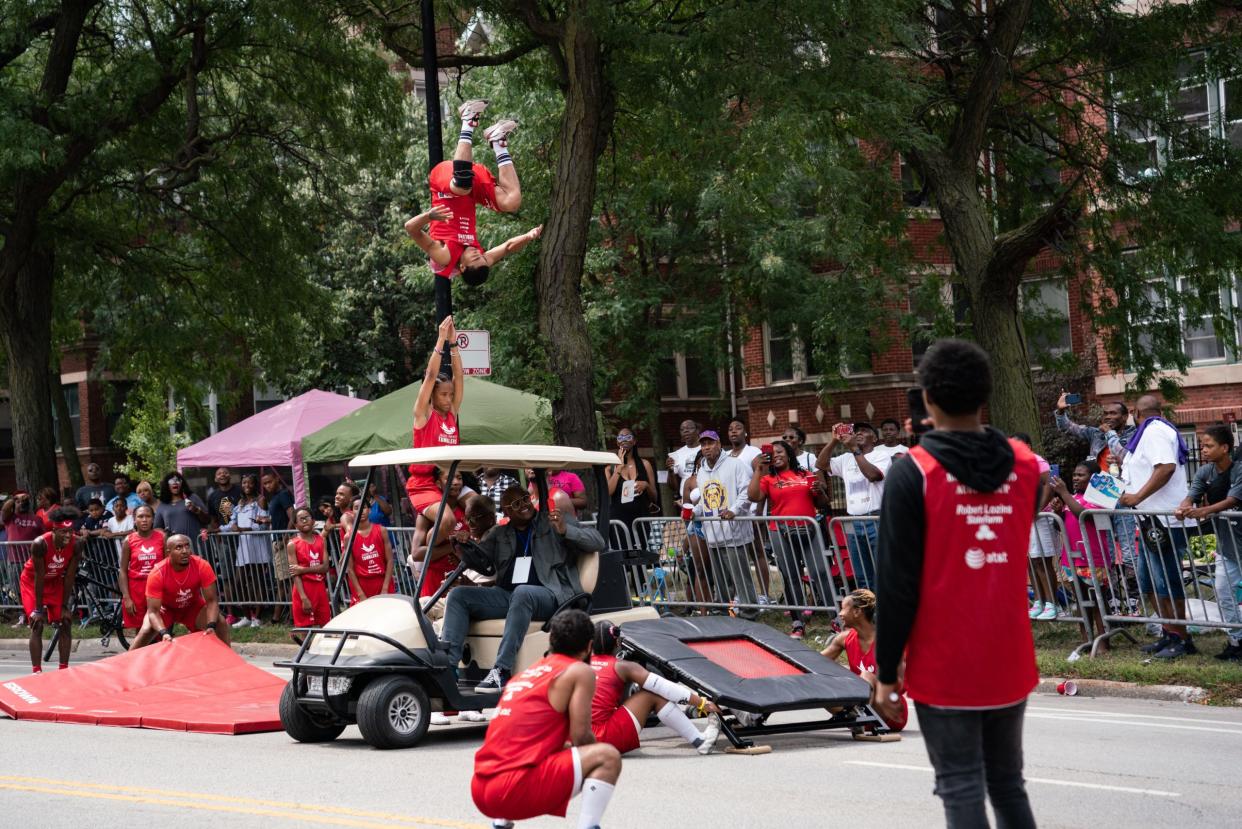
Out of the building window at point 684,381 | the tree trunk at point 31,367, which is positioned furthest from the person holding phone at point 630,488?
the building window at point 684,381

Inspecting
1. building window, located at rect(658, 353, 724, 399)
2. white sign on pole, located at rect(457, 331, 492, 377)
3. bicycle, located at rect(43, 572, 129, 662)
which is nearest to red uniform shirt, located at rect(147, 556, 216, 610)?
white sign on pole, located at rect(457, 331, 492, 377)

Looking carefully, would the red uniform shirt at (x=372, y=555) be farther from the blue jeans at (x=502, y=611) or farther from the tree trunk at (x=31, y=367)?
the tree trunk at (x=31, y=367)

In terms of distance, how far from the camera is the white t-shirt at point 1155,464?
44.3ft

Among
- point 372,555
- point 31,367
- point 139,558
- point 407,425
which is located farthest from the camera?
point 31,367

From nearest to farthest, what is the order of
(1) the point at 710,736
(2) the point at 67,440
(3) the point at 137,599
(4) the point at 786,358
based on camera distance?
(1) the point at 710,736
(3) the point at 137,599
(2) the point at 67,440
(4) the point at 786,358

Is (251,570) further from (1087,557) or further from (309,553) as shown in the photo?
(1087,557)

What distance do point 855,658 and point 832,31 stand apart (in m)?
7.47

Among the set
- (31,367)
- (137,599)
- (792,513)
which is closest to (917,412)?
(792,513)

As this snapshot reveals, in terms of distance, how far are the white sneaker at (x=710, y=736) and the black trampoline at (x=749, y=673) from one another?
0.21 ft

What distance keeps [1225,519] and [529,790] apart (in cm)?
810

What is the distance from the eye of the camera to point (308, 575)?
17953 mm

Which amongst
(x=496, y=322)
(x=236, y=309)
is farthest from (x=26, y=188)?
(x=496, y=322)

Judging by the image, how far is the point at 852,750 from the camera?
10109 millimetres

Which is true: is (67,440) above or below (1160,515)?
above
